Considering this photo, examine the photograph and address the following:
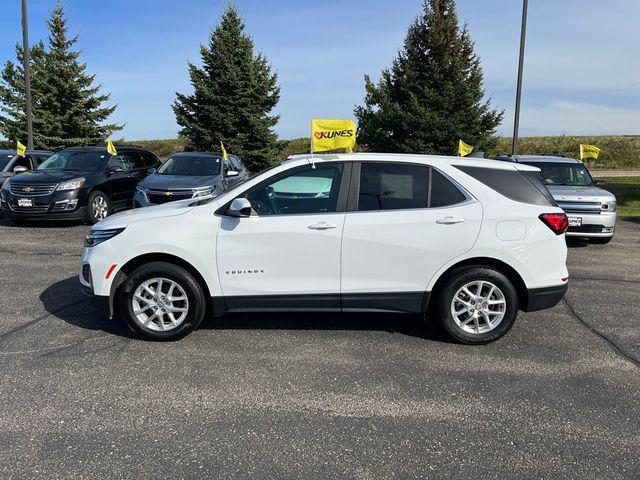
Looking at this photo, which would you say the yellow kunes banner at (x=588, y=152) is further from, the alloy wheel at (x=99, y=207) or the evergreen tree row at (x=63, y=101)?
the evergreen tree row at (x=63, y=101)

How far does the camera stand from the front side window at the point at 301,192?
4.64 metres

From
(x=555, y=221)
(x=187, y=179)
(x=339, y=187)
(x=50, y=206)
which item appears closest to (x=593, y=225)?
(x=555, y=221)

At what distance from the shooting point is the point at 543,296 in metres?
4.66

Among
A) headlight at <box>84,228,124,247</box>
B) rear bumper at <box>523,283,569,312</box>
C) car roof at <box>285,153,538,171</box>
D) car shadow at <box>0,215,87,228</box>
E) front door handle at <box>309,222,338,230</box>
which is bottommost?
car shadow at <box>0,215,87,228</box>

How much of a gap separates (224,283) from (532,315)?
11.1ft

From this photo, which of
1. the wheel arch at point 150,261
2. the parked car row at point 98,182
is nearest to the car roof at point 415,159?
the wheel arch at point 150,261

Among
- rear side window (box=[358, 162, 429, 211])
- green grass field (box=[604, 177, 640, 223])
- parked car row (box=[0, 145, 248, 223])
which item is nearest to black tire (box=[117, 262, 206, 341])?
rear side window (box=[358, 162, 429, 211])

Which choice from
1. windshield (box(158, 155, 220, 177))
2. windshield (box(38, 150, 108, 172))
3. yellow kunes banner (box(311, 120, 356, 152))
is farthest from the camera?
windshield (box(158, 155, 220, 177))

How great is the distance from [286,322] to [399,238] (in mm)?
1523

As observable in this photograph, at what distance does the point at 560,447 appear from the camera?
10.2ft

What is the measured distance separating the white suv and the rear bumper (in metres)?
0.01

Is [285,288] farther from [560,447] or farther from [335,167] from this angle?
[560,447]

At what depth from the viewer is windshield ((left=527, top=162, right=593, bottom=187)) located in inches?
416

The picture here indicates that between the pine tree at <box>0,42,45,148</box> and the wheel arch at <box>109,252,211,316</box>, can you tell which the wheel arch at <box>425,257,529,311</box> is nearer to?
the wheel arch at <box>109,252,211,316</box>
